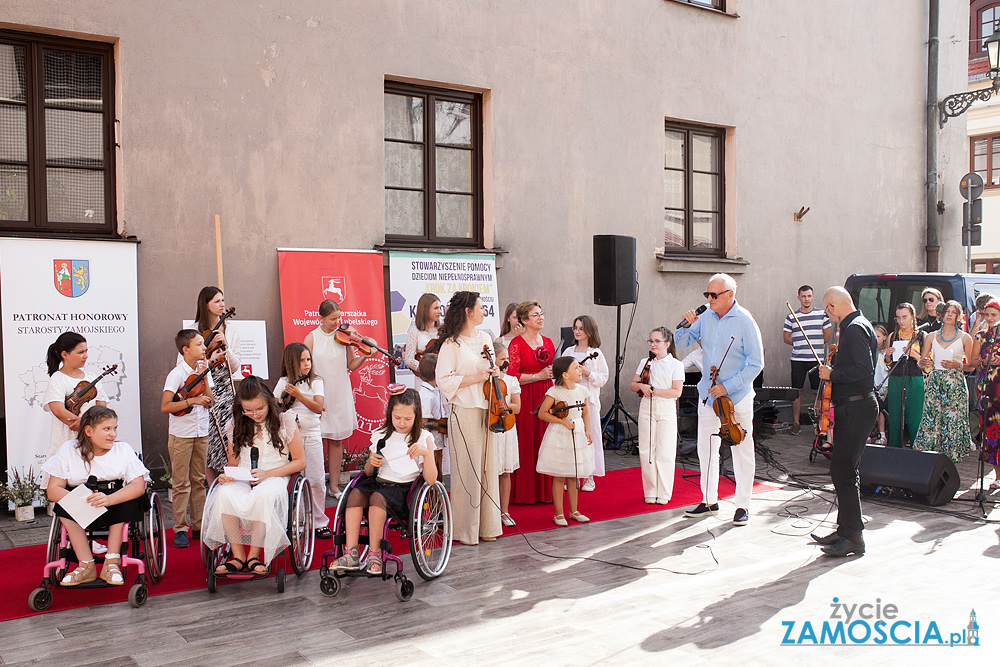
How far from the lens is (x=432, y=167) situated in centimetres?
877

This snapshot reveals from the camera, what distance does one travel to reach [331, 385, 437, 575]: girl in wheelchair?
4.65 m

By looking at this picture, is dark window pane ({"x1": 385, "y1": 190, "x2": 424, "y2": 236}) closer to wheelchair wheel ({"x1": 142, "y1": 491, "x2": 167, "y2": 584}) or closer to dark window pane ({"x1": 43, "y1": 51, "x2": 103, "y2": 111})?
dark window pane ({"x1": 43, "y1": 51, "x2": 103, "y2": 111})

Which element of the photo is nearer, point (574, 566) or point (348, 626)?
point (348, 626)

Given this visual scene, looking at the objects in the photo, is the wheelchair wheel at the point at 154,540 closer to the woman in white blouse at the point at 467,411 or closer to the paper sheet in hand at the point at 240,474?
the paper sheet in hand at the point at 240,474

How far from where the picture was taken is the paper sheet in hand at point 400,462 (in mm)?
4836

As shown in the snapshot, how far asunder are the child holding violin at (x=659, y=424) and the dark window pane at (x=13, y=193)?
5083 millimetres

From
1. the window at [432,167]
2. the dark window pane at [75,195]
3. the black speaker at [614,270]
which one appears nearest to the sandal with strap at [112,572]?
the dark window pane at [75,195]

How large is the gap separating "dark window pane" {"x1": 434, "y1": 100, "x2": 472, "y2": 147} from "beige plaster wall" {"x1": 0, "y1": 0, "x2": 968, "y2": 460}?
0.28m

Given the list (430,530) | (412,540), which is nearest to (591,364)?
(430,530)

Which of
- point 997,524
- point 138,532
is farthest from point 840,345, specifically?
point 138,532

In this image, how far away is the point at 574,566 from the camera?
5.21 meters

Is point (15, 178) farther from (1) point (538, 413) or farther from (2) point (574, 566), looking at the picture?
(2) point (574, 566)

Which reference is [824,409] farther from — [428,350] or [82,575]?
[82,575]

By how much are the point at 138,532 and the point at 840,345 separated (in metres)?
4.27
